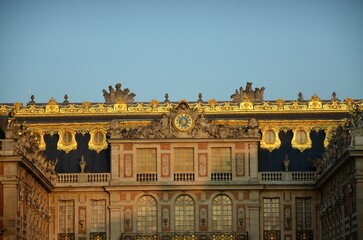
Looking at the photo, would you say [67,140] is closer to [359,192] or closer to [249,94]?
[249,94]

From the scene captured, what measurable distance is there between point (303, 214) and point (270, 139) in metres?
5.64

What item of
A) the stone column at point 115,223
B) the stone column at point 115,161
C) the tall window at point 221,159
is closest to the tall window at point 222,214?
the tall window at point 221,159

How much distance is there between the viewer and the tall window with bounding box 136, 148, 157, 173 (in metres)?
88.7

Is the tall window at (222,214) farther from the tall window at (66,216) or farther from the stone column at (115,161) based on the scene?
the tall window at (66,216)

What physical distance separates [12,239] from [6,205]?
194 centimetres

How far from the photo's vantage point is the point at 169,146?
8875 centimetres

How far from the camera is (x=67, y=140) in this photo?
9144 cm

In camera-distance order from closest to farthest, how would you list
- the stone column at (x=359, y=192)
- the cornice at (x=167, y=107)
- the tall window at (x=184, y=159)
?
the stone column at (x=359, y=192) → the tall window at (x=184, y=159) → the cornice at (x=167, y=107)

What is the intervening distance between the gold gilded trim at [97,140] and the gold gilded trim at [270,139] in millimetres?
Answer: 10574

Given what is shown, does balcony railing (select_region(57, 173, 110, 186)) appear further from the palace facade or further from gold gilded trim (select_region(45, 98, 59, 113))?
gold gilded trim (select_region(45, 98, 59, 113))

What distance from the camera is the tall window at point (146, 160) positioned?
88.7 metres

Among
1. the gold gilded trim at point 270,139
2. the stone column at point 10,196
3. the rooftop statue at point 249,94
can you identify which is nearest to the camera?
the stone column at point 10,196

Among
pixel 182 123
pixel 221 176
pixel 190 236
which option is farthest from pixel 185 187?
pixel 182 123

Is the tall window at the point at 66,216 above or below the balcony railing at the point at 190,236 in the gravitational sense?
above
